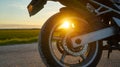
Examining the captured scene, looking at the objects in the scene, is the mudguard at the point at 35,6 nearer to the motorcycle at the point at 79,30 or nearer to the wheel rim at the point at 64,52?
the motorcycle at the point at 79,30

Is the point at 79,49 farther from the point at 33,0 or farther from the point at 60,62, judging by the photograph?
the point at 33,0

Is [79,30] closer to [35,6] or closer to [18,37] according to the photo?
[35,6]

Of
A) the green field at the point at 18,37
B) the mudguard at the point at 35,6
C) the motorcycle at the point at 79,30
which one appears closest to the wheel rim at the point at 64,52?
the motorcycle at the point at 79,30

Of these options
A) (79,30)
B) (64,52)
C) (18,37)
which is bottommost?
(18,37)

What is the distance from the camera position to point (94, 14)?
Result: 6344 millimetres

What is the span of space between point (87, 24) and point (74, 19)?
26cm

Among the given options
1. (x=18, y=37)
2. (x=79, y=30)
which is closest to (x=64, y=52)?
(x=79, y=30)

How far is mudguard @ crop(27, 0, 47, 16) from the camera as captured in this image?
6.08 meters

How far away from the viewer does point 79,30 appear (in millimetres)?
6176

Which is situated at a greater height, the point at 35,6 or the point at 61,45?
the point at 35,6

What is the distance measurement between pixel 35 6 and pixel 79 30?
0.85 m

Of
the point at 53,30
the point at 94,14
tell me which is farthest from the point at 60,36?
the point at 94,14

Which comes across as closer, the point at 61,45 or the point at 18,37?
the point at 61,45

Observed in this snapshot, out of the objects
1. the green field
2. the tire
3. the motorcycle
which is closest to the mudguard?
the motorcycle
